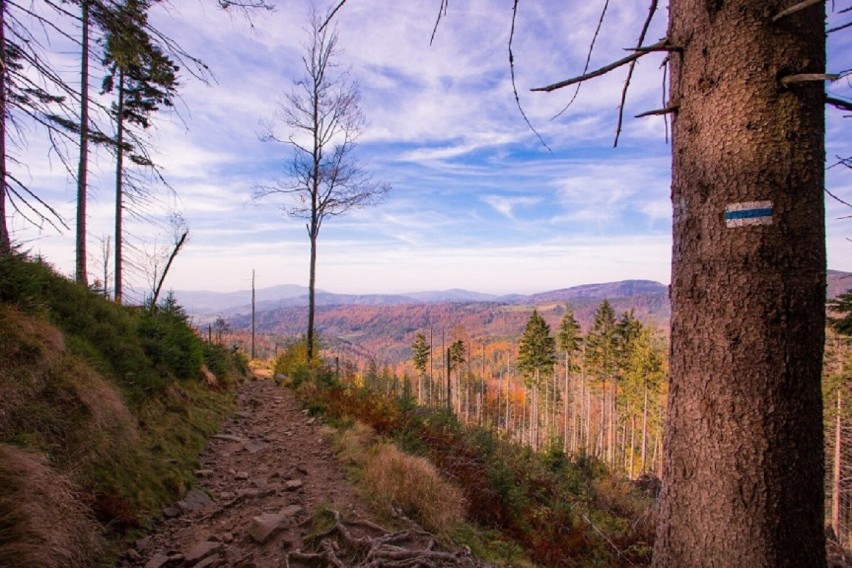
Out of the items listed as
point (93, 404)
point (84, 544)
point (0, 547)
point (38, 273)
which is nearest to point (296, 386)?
point (38, 273)

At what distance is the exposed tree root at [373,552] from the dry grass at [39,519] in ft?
4.45

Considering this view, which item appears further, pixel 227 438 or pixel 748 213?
pixel 227 438

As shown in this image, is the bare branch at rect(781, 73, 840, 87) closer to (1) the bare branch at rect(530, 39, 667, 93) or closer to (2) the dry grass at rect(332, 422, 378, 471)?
(1) the bare branch at rect(530, 39, 667, 93)

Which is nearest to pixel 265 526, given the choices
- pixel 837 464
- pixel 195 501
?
pixel 195 501

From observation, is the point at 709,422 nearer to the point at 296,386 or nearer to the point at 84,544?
the point at 84,544

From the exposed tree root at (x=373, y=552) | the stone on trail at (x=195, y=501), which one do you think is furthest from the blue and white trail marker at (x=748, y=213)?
the stone on trail at (x=195, y=501)

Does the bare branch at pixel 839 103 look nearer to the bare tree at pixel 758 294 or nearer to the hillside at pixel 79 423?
the bare tree at pixel 758 294

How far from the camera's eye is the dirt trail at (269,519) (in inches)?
115

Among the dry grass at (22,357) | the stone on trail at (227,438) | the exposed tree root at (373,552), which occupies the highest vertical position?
the dry grass at (22,357)

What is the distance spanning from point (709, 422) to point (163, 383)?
22.3ft

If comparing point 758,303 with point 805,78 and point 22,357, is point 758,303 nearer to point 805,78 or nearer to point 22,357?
point 805,78

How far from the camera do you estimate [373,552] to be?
2.69 meters

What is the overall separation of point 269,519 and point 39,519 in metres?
1.57

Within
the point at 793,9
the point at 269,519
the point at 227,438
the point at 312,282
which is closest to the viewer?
the point at 793,9
